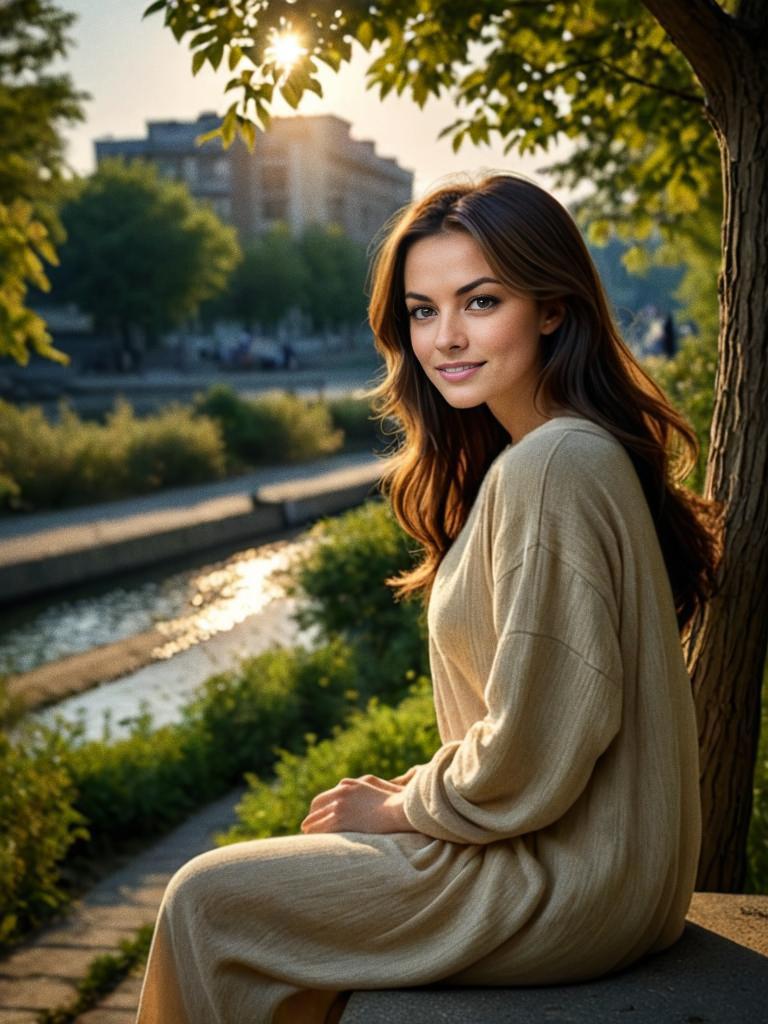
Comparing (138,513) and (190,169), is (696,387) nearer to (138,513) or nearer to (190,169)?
(138,513)

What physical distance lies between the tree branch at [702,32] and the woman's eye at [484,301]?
3.62ft

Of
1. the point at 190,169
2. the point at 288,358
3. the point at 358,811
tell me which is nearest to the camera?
the point at 358,811

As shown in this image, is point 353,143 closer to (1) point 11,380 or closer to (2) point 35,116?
(1) point 11,380

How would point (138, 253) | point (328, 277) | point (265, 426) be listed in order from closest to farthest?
point (265, 426) → point (138, 253) → point (328, 277)

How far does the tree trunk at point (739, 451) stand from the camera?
10.4 feet

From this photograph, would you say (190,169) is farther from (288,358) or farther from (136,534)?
(136,534)

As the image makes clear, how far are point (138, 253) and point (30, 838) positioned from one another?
50.5 meters

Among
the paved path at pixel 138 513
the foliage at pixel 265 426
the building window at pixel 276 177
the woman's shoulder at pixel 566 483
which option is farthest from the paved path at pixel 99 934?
the building window at pixel 276 177

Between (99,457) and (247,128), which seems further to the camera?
(99,457)

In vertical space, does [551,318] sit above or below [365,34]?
below

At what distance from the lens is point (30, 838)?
18.2 feet

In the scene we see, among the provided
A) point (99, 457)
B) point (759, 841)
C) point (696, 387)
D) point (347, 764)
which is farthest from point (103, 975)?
point (99, 457)

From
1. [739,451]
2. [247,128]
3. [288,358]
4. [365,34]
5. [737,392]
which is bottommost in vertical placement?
[288,358]

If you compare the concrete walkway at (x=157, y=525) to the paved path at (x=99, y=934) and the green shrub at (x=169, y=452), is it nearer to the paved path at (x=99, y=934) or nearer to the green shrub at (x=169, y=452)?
the green shrub at (x=169, y=452)
